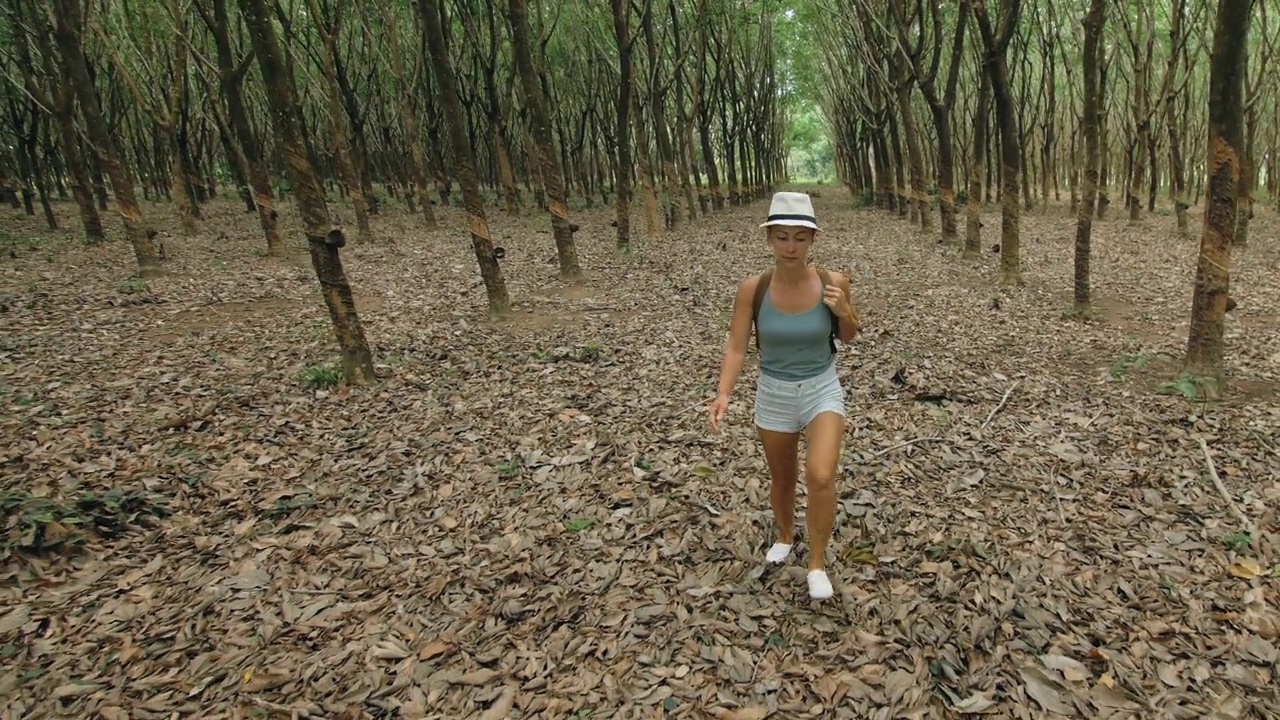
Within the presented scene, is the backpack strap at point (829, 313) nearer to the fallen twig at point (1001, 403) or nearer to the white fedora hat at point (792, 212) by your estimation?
the white fedora hat at point (792, 212)

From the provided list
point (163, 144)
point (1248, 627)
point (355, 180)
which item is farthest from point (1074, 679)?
point (163, 144)

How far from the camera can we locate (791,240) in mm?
3285

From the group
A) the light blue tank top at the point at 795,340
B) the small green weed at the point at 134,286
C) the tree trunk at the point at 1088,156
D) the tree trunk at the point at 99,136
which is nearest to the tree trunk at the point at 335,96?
the tree trunk at the point at 99,136

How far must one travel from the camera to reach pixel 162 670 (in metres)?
3.37

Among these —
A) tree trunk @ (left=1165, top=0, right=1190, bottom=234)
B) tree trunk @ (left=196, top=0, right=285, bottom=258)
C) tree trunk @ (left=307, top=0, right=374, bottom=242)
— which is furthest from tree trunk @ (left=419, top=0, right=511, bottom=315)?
tree trunk @ (left=1165, top=0, right=1190, bottom=234)

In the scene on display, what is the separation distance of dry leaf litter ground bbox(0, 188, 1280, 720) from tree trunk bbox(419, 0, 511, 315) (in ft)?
3.50

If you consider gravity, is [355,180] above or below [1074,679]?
above

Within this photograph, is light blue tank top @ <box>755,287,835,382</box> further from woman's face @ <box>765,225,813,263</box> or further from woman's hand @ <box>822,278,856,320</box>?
woman's face @ <box>765,225,813,263</box>

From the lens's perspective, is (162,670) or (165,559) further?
(165,559)

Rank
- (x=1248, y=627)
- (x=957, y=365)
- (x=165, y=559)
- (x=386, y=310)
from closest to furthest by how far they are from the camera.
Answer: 1. (x=1248, y=627)
2. (x=165, y=559)
3. (x=957, y=365)
4. (x=386, y=310)

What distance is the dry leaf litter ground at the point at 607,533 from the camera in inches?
128

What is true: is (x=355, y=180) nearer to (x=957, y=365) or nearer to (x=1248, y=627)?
(x=957, y=365)

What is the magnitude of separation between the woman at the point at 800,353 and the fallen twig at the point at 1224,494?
271 centimetres

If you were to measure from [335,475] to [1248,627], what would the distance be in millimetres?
5790
